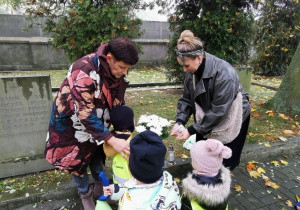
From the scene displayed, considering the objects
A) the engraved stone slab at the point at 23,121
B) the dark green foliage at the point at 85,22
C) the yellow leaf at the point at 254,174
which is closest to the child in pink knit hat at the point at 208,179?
the yellow leaf at the point at 254,174

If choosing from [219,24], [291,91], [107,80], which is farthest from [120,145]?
[219,24]

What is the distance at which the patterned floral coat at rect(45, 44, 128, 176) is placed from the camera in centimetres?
179

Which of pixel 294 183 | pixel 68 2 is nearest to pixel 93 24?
pixel 68 2

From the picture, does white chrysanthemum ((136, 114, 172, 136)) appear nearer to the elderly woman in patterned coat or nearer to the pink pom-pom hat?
the elderly woman in patterned coat

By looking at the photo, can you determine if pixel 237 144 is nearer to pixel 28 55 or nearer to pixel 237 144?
pixel 237 144

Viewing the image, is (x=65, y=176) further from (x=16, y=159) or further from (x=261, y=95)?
(x=261, y=95)

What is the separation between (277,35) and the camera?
10477 mm

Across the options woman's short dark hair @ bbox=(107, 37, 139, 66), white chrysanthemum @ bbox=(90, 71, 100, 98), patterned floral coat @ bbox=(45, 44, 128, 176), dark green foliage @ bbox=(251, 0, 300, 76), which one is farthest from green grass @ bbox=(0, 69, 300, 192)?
dark green foliage @ bbox=(251, 0, 300, 76)

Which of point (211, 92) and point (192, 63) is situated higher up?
point (192, 63)

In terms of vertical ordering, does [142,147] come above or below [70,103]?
below

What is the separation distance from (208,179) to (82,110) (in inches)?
44.4

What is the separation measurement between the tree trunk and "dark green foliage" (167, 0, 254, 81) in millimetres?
1770

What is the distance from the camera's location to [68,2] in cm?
550

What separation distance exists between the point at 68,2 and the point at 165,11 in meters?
3.17
